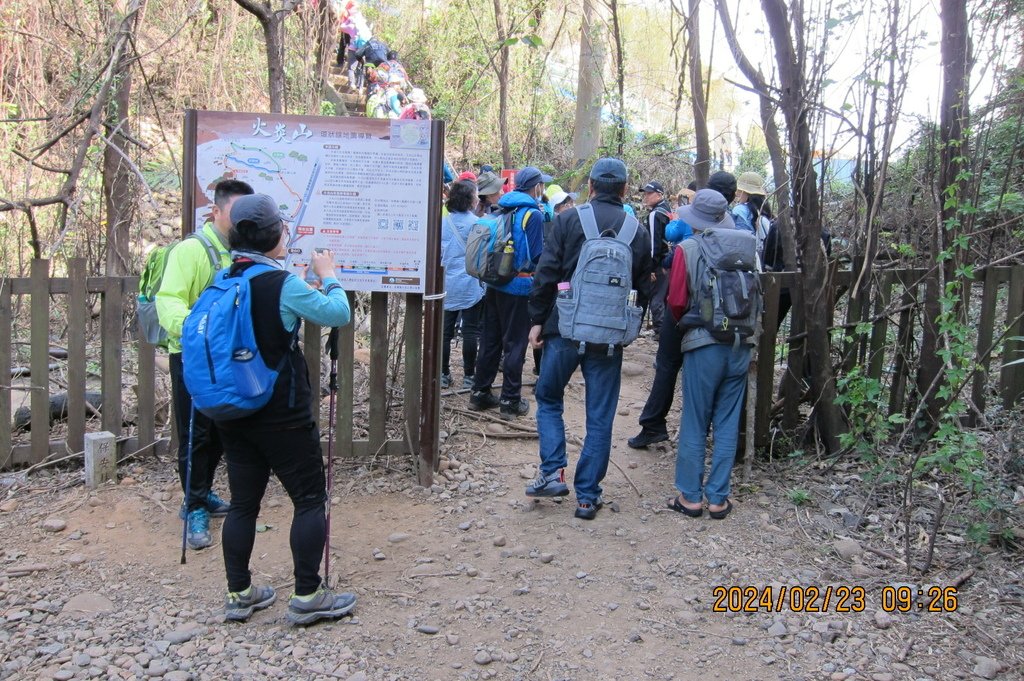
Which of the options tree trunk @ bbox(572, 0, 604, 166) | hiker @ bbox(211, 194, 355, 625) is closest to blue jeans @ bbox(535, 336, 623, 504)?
hiker @ bbox(211, 194, 355, 625)

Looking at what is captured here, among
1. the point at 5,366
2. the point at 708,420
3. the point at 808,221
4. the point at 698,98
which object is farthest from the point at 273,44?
the point at 698,98

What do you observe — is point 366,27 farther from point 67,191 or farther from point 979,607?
point 979,607

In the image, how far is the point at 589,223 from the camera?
4.49 meters

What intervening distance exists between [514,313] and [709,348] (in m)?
2.12

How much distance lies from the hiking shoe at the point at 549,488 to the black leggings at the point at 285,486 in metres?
1.53

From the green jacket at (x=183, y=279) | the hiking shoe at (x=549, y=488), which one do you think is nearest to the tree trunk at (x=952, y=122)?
the hiking shoe at (x=549, y=488)

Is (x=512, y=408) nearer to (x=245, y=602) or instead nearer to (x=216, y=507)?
(x=216, y=507)

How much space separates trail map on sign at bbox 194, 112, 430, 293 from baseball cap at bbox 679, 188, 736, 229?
156 centimetres

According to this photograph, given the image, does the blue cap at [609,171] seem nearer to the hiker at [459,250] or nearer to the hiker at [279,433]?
the hiker at [279,433]

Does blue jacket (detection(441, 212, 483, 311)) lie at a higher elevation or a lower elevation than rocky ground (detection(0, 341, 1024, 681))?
higher

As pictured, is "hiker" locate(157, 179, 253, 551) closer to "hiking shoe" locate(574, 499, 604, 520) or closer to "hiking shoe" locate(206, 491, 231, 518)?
"hiking shoe" locate(206, 491, 231, 518)

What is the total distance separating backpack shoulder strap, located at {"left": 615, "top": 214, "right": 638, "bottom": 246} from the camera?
4488mm

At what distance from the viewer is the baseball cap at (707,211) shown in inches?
182

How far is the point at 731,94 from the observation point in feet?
69.7
